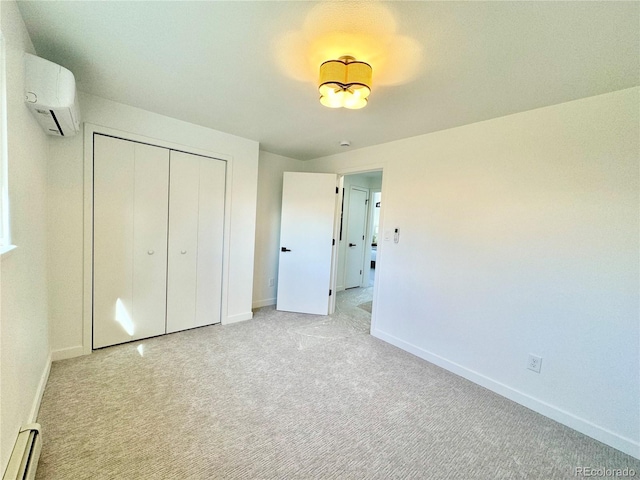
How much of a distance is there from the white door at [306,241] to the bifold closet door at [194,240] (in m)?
0.95

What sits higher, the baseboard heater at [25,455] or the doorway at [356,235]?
the doorway at [356,235]

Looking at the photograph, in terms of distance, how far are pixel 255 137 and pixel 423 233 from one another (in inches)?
85.5

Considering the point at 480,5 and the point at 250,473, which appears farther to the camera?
the point at 250,473

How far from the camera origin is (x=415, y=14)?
3.85 feet

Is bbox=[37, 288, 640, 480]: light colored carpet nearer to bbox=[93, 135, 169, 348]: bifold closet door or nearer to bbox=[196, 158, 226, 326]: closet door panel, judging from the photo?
bbox=[93, 135, 169, 348]: bifold closet door

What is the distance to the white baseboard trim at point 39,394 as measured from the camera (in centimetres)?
157

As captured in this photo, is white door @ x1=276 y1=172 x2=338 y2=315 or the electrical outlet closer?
the electrical outlet

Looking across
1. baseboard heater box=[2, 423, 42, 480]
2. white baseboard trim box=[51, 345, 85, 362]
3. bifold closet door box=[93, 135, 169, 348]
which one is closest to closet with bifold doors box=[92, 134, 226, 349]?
bifold closet door box=[93, 135, 169, 348]

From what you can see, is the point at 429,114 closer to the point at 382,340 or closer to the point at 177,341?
the point at 382,340

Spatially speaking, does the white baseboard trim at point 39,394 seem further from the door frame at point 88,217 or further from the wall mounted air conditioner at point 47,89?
the wall mounted air conditioner at point 47,89

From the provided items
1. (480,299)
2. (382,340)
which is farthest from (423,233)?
(382,340)

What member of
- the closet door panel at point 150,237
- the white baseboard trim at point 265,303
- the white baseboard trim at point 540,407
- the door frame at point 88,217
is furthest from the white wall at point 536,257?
the door frame at point 88,217

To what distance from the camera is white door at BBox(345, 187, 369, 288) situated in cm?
509

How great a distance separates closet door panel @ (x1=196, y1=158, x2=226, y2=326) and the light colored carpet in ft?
1.95
